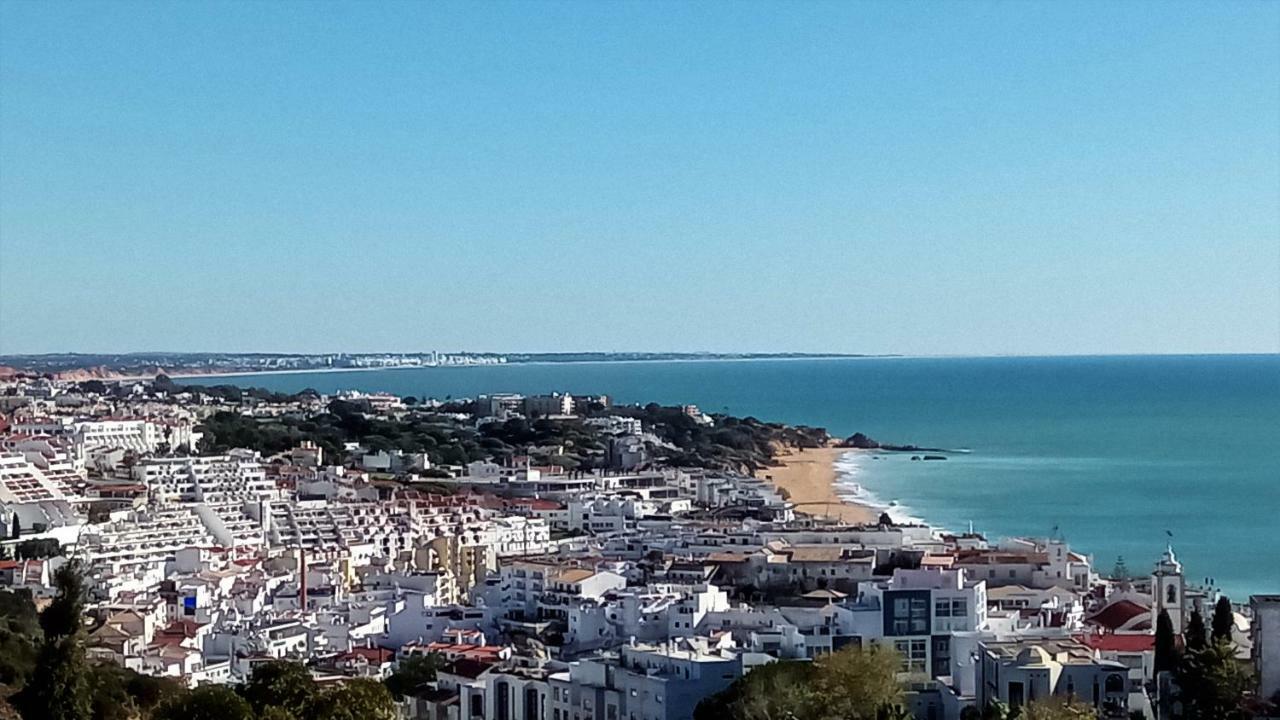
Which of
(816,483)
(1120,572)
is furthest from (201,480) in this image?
(1120,572)

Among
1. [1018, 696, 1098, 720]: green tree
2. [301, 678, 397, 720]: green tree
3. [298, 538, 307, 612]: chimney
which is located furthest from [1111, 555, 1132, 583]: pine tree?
[301, 678, 397, 720]: green tree

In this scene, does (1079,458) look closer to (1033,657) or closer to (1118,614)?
(1118,614)

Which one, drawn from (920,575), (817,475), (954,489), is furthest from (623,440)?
(920,575)

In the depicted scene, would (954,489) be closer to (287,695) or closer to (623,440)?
(623,440)

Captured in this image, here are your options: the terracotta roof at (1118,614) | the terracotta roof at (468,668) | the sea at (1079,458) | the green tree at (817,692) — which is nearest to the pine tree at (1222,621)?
the terracotta roof at (1118,614)

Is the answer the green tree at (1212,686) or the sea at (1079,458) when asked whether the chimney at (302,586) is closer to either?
the green tree at (1212,686)

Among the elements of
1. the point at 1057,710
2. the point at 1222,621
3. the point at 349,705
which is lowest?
the point at 1057,710
